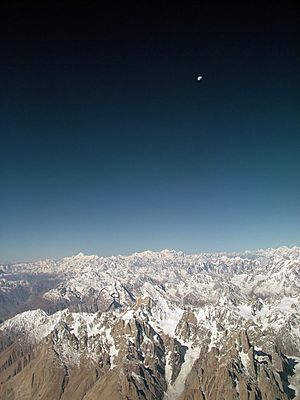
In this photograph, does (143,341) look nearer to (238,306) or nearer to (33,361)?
(33,361)

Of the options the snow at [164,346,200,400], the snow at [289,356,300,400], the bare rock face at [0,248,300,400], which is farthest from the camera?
the snow at [164,346,200,400]

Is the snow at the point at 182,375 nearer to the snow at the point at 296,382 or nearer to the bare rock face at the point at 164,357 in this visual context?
the bare rock face at the point at 164,357

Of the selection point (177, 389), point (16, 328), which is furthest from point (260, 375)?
point (16, 328)

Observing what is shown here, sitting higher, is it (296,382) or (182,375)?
(296,382)

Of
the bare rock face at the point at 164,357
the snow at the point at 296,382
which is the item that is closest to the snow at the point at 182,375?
the bare rock face at the point at 164,357

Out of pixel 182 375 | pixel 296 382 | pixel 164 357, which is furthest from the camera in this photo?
pixel 164 357

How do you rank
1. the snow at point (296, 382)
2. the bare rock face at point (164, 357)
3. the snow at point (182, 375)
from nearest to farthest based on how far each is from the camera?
the snow at point (296, 382) → the bare rock face at point (164, 357) → the snow at point (182, 375)

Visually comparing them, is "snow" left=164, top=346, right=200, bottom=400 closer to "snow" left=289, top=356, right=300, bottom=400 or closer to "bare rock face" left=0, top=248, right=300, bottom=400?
"bare rock face" left=0, top=248, right=300, bottom=400

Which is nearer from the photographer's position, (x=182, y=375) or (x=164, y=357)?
(x=182, y=375)

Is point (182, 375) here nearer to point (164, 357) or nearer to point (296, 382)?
point (164, 357)

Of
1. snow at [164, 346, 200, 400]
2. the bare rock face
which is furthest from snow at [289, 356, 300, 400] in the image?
snow at [164, 346, 200, 400]

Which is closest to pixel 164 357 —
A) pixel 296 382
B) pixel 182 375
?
pixel 182 375
